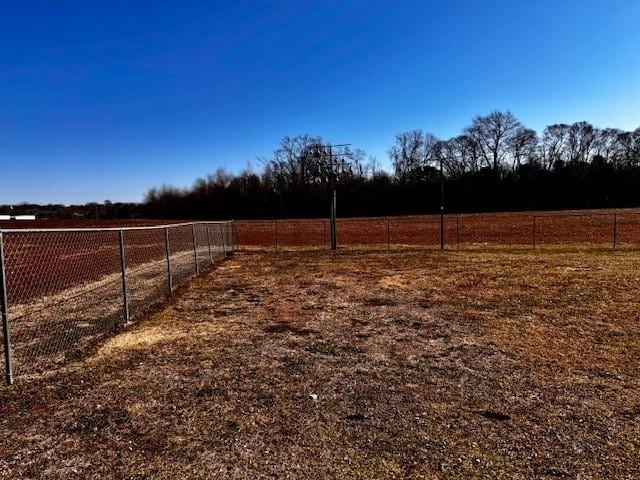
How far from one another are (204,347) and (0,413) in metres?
2.47

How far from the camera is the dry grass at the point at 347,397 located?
3.26m

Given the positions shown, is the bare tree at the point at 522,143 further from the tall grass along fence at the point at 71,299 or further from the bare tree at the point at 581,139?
the tall grass along fence at the point at 71,299

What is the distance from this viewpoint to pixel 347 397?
4422 mm

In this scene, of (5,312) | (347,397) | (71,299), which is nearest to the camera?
(347,397)

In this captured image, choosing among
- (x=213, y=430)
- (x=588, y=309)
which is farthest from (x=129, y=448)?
(x=588, y=309)

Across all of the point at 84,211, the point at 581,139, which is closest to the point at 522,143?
the point at 581,139

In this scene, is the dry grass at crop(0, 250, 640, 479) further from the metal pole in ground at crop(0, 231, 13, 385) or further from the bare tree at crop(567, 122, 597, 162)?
the bare tree at crop(567, 122, 597, 162)

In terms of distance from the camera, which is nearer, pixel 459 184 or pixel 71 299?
pixel 71 299

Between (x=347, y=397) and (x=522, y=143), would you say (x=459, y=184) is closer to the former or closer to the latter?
(x=522, y=143)

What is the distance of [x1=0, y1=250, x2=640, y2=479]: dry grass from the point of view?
3.26 meters

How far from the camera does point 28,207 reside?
11206 centimetres

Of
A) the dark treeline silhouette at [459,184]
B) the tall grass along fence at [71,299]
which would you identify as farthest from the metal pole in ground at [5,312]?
the dark treeline silhouette at [459,184]

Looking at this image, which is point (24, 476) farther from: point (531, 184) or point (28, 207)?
point (28, 207)

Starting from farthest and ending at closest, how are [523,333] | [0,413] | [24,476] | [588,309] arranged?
[588,309], [523,333], [0,413], [24,476]
